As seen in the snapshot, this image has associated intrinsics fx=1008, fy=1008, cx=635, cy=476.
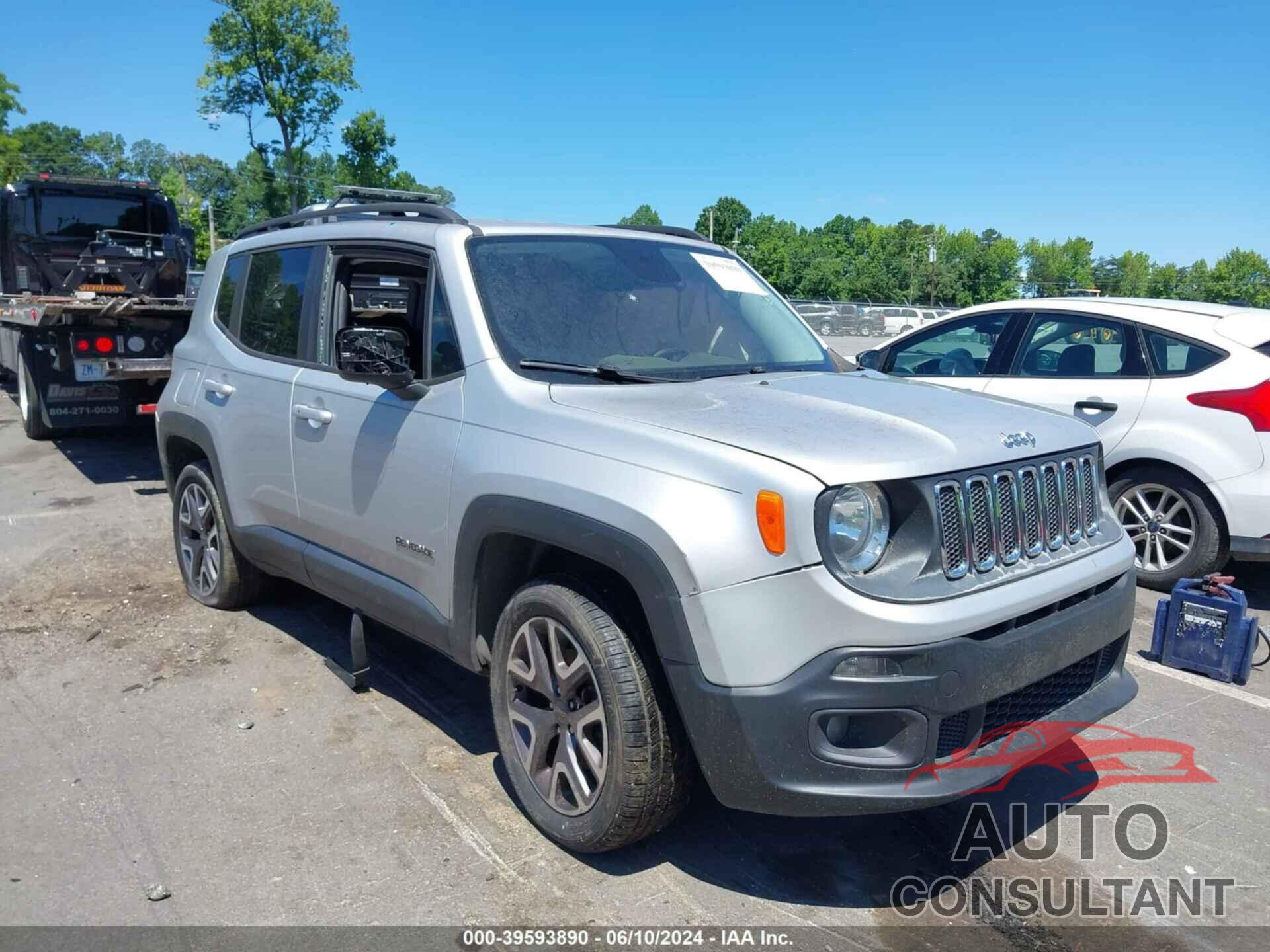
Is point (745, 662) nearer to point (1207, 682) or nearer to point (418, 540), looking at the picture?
point (418, 540)

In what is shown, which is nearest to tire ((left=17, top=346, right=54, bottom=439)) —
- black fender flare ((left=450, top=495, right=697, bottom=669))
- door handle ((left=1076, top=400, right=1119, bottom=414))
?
black fender flare ((left=450, top=495, right=697, bottom=669))

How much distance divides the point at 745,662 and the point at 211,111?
47.2 m

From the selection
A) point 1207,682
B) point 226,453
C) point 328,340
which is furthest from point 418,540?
point 1207,682

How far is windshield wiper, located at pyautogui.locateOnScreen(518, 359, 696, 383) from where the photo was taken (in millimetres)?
3508

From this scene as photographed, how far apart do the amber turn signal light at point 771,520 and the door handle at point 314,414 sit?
2199mm

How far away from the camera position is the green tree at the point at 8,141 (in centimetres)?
5078

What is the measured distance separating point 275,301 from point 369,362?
1451 millimetres

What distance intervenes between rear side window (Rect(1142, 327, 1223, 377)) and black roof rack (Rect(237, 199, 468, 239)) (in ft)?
14.6

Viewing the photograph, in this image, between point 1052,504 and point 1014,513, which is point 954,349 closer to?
point 1052,504

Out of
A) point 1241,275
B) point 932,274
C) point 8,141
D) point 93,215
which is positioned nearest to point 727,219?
point 932,274

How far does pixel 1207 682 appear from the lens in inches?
192

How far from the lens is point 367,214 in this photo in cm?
466

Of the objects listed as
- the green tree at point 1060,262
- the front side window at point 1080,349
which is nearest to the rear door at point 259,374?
the front side window at point 1080,349

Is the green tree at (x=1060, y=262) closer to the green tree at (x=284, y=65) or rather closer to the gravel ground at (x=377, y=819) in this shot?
the green tree at (x=284, y=65)
